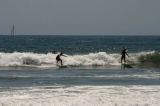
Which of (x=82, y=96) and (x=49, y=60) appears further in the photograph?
(x=49, y=60)

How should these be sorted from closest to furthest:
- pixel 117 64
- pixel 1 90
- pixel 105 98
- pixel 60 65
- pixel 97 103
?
pixel 97 103
pixel 105 98
pixel 1 90
pixel 60 65
pixel 117 64

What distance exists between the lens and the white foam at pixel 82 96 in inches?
585

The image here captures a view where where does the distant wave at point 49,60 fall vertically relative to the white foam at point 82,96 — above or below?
above

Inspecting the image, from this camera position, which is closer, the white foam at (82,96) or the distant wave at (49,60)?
the white foam at (82,96)

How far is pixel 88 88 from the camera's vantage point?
19.3 metres

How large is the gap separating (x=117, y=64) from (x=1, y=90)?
22829 mm

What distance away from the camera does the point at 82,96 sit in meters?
16.4

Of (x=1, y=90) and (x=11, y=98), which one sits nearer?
(x=11, y=98)

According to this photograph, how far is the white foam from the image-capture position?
14.9 meters

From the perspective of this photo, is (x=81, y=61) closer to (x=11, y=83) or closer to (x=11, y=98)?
(x=11, y=83)

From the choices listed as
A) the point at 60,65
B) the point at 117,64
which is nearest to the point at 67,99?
the point at 60,65

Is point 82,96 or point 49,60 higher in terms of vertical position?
point 49,60

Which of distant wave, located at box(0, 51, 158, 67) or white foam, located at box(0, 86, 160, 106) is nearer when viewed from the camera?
white foam, located at box(0, 86, 160, 106)

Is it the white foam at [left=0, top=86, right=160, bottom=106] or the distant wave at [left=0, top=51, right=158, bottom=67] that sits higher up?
the distant wave at [left=0, top=51, right=158, bottom=67]
